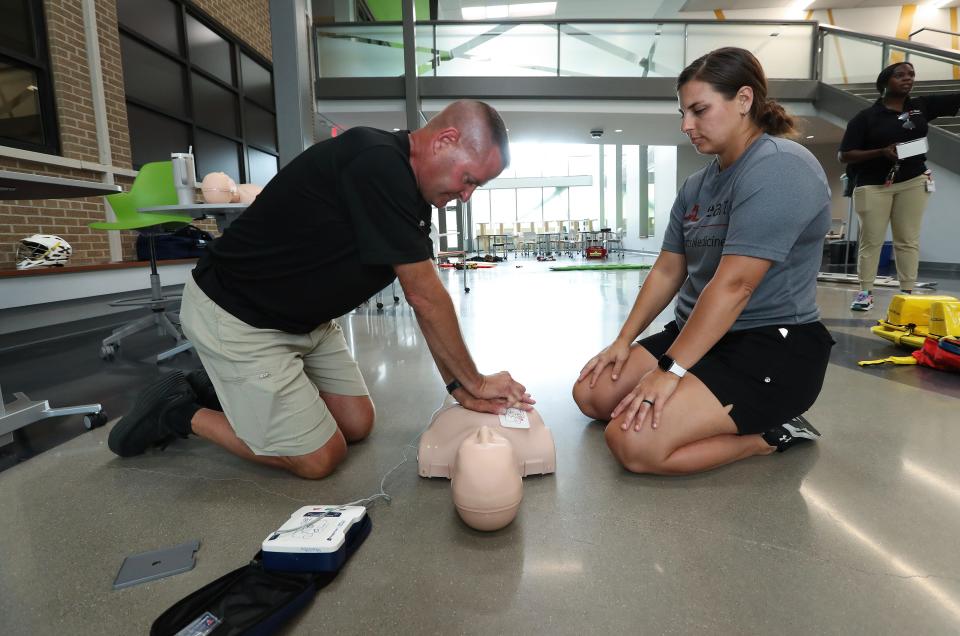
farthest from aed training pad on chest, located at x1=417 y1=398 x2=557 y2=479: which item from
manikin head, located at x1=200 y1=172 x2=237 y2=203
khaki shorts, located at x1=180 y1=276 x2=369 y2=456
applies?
manikin head, located at x1=200 y1=172 x2=237 y2=203

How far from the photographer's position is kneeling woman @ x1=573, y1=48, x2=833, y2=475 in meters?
1.24

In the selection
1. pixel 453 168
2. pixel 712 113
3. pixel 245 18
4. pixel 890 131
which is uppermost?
pixel 245 18

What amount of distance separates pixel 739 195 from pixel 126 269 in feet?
16.3

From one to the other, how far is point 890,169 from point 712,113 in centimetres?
320

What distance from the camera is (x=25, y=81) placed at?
411 centimetres

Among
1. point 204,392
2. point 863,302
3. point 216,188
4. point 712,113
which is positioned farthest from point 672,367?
point 863,302

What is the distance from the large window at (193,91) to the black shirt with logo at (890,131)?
20.0 ft

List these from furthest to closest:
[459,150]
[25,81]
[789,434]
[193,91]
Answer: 1. [193,91]
2. [25,81]
3. [789,434]
4. [459,150]

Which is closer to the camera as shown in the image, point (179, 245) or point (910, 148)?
point (910, 148)

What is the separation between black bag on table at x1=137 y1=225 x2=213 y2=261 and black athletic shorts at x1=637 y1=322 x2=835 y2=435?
16.6ft

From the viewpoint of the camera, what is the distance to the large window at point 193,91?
5.39 metres

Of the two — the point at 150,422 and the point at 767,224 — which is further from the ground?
the point at 767,224

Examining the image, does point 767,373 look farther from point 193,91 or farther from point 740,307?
point 193,91

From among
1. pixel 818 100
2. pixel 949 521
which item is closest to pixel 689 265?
pixel 949 521
